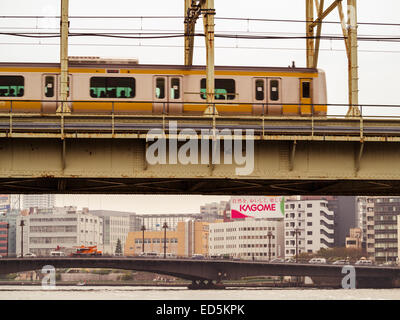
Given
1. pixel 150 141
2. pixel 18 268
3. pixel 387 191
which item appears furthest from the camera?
pixel 18 268

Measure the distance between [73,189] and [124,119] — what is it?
7540 millimetres

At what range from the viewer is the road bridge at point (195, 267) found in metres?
150

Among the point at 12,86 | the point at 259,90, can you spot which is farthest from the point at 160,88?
the point at 12,86

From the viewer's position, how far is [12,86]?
45.1 m

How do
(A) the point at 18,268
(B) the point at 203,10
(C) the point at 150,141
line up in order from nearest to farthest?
1. (C) the point at 150,141
2. (B) the point at 203,10
3. (A) the point at 18,268

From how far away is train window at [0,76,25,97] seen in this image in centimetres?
4494

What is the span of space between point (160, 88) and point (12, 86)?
882 cm

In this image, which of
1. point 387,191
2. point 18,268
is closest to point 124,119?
point 387,191

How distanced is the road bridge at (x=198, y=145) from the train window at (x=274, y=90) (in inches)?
361

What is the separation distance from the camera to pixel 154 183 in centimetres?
4009

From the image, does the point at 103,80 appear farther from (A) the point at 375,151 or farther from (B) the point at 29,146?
(A) the point at 375,151

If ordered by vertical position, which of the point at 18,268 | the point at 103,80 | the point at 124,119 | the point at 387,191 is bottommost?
the point at 18,268

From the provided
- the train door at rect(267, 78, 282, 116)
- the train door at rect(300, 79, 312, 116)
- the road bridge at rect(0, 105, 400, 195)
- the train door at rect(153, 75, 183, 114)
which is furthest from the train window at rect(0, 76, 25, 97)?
the train door at rect(300, 79, 312, 116)

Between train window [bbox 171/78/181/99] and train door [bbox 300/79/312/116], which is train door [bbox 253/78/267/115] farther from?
train window [bbox 171/78/181/99]
